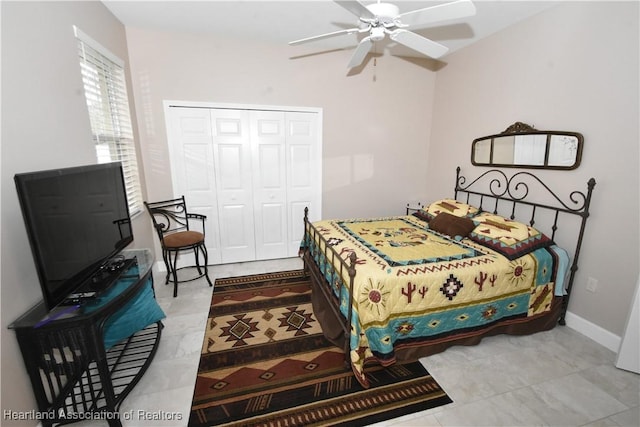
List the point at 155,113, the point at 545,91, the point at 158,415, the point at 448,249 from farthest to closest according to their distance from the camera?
1. the point at 155,113
2. the point at 545,91
3. the point at 448,249
4. the point at 158,415

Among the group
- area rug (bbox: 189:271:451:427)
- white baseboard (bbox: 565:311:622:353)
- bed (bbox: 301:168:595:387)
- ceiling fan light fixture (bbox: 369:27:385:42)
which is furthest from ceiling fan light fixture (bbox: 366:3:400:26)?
white baseboard (bbox: 565:311:622:353)

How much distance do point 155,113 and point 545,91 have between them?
4.06 meters

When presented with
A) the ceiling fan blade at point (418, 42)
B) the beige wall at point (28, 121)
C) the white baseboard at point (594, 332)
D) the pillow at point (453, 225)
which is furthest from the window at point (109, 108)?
the white baseboard at point (594, 332)

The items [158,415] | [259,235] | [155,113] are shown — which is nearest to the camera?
[158,415]

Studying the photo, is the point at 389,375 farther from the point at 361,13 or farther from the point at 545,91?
the point at 545,91

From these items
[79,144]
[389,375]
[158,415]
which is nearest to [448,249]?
[389,375]

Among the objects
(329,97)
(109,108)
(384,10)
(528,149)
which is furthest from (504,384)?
(109,108)

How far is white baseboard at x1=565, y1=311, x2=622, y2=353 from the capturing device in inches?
87.2

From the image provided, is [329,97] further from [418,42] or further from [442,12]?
[442,12]

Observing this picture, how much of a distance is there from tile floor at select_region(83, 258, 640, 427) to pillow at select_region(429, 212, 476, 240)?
0.93 metres

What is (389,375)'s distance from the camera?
1.97 meters

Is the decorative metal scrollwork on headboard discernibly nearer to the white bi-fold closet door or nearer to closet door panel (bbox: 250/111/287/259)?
the white bi-fold closet door

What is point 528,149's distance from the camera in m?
2.80

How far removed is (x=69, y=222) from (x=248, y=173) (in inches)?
90.0
